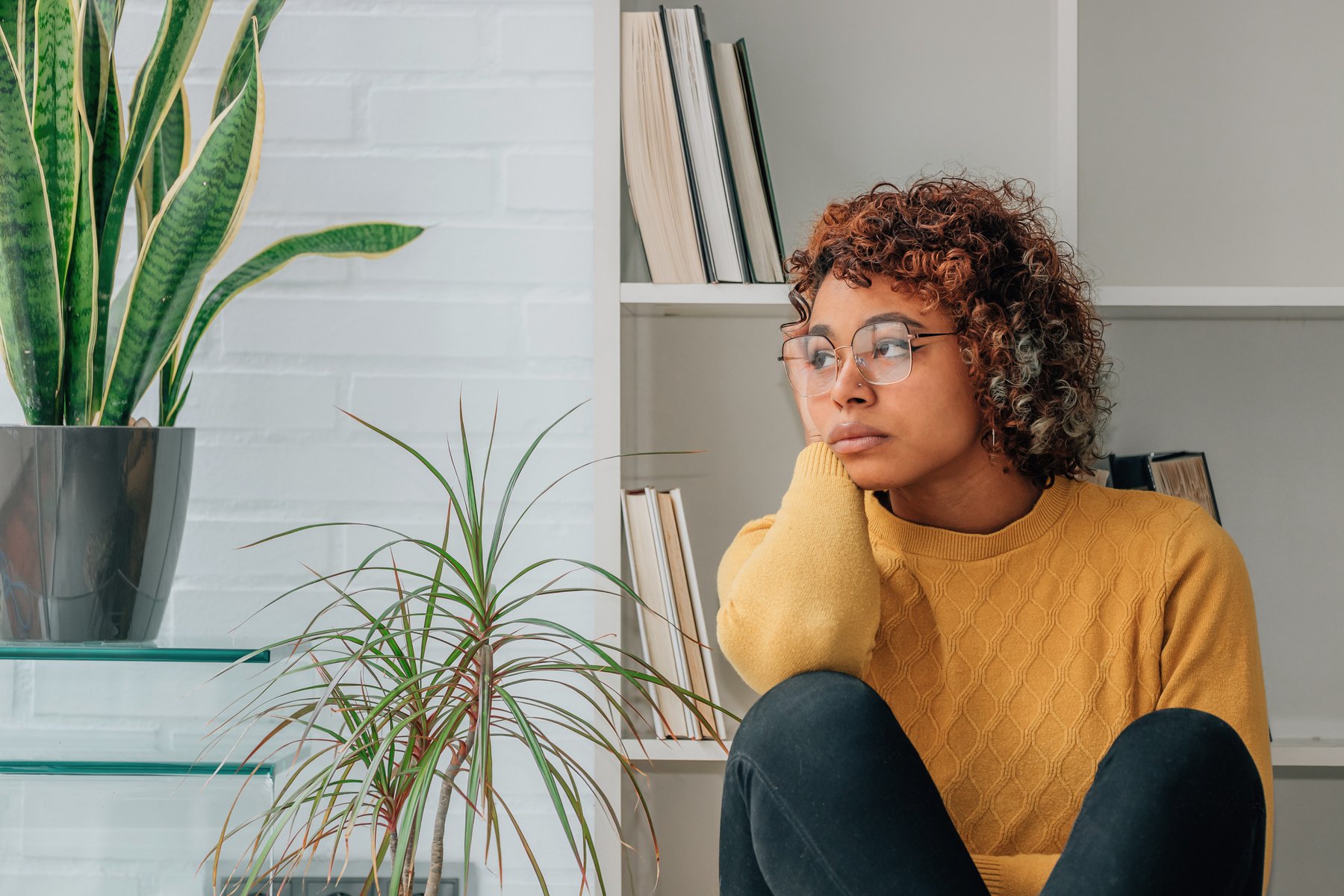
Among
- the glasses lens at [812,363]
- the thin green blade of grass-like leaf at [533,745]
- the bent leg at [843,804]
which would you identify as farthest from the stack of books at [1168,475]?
the thin green blade of grass-like leaf at [533,745]

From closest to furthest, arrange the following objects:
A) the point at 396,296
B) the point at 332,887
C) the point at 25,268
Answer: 1. the point at 25,268
2. the point at 332,887
3. the point at 396,296

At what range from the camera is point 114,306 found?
108cm

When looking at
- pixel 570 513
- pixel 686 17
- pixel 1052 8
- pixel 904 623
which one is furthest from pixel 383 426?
pixel 1052 8

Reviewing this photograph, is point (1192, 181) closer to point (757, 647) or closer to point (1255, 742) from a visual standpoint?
point (1255, 742)

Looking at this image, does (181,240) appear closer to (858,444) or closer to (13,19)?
(13,19)

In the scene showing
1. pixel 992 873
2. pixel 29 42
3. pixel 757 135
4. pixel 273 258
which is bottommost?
pixel 992 873

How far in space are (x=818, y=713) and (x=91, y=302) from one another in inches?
32.3

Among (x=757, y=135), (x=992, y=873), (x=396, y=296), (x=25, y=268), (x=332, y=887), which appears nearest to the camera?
(x=992, y=873)

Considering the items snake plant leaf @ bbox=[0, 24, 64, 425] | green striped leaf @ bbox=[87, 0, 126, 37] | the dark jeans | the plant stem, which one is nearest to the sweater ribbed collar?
the dark jeans

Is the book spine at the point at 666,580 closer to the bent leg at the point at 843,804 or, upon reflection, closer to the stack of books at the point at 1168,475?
the bent leg at the point at 843,804

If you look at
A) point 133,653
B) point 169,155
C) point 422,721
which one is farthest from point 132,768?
point 169,155

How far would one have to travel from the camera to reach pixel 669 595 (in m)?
1.08

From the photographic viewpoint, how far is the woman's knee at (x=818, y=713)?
0.75 meters

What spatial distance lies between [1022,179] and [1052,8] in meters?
0.22
